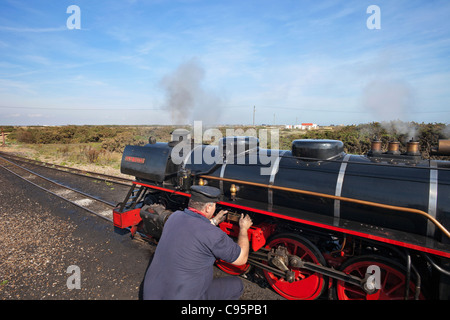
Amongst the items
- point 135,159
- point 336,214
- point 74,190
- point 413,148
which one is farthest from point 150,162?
point 74,190

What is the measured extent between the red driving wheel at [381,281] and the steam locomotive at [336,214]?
0.01 metres

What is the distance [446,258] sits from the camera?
2.75m

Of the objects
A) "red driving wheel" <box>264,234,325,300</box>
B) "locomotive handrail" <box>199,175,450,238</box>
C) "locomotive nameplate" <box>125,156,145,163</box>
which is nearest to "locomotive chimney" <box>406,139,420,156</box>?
"locomotive handrail" <box>199,175,450,238</box>

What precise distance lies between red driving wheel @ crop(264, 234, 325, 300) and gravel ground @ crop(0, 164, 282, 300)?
21 centimetres

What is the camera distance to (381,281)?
3301 millimetres

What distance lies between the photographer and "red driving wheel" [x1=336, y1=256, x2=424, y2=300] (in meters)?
3.09

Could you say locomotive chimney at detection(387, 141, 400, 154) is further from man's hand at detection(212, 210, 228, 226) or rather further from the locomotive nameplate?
the locomotive nameplate

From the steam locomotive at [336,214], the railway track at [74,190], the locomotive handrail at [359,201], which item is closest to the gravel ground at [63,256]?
the railway track at [74,190]

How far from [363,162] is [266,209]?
1565mm

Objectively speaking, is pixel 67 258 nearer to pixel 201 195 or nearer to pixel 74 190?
pixel 201 195

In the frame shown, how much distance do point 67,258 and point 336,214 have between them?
531 centimetres
